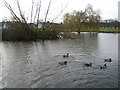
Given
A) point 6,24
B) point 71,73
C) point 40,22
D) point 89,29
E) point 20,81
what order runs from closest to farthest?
1. point 20,81
2. point 71,73
3. point 6,24
4. point 40,22
5. point 89,29

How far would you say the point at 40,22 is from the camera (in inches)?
1204

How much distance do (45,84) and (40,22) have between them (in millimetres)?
24349

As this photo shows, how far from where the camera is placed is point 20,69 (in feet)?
30.9

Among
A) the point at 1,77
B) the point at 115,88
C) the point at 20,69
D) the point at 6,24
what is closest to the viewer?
the point at 115,88

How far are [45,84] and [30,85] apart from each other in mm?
622

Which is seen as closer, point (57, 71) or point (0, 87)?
point (0, 87)

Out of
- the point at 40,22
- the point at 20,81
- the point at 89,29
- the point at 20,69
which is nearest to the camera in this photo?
the point at 20,81

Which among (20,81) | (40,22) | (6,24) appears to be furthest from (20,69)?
(40,22)

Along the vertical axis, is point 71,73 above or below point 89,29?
below

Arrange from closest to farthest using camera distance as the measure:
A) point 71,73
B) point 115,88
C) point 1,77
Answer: point 115,88 → point 1,77 → point 71,73

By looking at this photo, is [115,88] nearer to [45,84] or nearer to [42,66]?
[45,84]

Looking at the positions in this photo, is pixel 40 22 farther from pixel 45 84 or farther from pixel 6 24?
pixel 45 84

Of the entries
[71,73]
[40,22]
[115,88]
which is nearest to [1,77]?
[71,73]

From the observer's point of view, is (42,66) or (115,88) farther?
(42,66)
